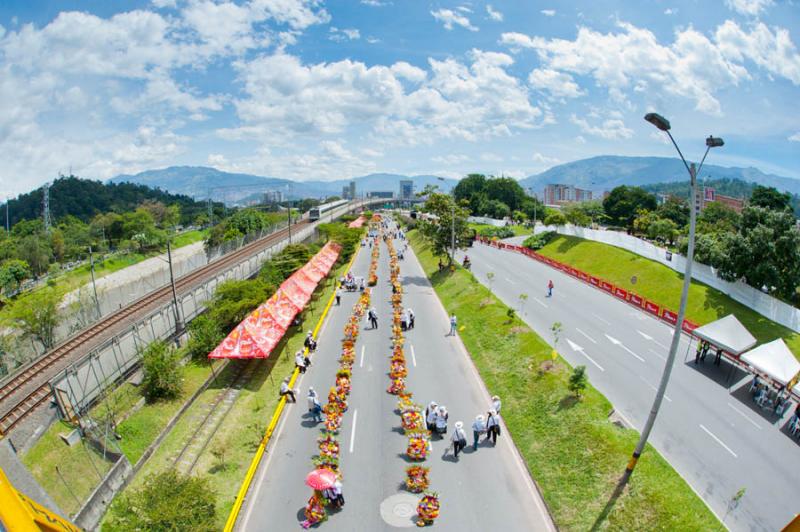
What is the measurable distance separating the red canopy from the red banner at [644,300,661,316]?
25.6 m

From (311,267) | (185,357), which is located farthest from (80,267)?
(185,357)

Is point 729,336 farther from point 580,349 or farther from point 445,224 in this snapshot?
point 445,224

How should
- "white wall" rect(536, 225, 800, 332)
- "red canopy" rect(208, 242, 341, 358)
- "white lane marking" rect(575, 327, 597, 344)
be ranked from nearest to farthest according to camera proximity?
"red canopy" rect(208, 242, 341, 358) < "white lane marking" rect(575, 327, 597, 344) < "white wall" rect(536, 225, 800, 332)

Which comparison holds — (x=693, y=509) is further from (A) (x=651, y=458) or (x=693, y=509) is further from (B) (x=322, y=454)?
(B) (x=322, y=454)

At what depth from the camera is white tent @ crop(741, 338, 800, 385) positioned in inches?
758

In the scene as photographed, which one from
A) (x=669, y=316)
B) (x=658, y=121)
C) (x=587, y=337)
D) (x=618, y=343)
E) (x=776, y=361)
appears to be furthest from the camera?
(x=669, y=316)

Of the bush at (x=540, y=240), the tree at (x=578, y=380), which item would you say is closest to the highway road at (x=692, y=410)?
the tree at (x=578, y=380)

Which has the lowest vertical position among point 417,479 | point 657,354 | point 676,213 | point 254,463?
point 254,463

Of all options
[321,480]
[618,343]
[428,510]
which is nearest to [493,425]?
[428,510]

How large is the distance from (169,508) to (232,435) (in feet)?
23.4

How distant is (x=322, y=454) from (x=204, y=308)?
20.5m

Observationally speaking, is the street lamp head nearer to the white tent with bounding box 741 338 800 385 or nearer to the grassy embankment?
the white tent with bounding box 741 338 800 385

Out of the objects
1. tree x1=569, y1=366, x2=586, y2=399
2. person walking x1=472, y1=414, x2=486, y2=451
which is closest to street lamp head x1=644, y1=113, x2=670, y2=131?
tree x1=569, y1=366, x2=586, y2=399

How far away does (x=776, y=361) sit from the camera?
65.0 feet
